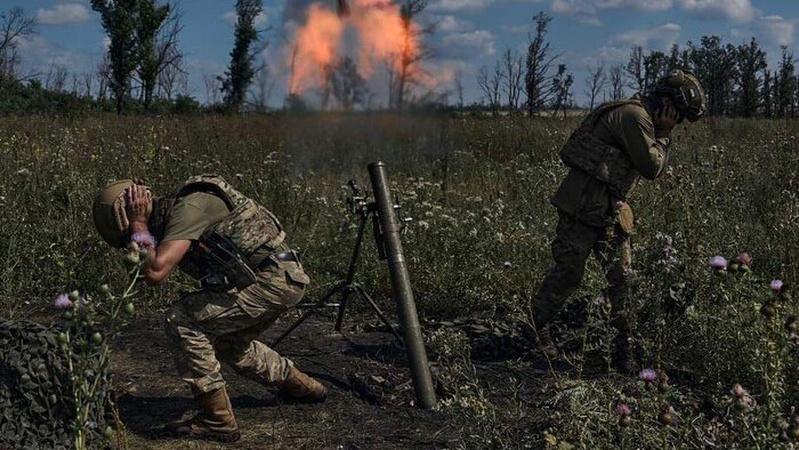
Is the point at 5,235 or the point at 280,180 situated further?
the point at 280,180

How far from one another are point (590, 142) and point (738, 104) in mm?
37669

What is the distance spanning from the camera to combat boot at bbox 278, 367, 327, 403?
479 centimetres

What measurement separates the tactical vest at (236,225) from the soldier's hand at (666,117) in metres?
2.57

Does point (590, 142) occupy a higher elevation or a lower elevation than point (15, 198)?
higher

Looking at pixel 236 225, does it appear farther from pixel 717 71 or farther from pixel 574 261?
pixel 717 71

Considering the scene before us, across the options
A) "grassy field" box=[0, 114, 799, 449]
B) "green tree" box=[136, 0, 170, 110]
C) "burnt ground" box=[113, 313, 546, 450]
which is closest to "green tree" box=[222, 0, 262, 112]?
"grassy field" box=[0, 114, 799, 449]

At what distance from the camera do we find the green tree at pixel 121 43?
33531 mm

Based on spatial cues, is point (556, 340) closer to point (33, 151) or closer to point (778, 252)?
point (778, 252)

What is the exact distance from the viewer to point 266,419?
4711 millimetres

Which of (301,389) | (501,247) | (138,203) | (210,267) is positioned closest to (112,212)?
(138,203)

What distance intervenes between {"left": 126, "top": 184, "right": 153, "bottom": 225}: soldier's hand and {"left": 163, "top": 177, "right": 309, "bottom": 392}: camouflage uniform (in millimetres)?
111

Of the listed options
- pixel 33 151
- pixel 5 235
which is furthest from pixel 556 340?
pixel 33 151

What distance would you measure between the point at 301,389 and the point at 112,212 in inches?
57.0

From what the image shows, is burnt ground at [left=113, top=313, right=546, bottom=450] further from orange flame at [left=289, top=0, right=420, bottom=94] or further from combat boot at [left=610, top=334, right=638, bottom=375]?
orange flame at [left=289, top=0, right=420, bottom=94]
